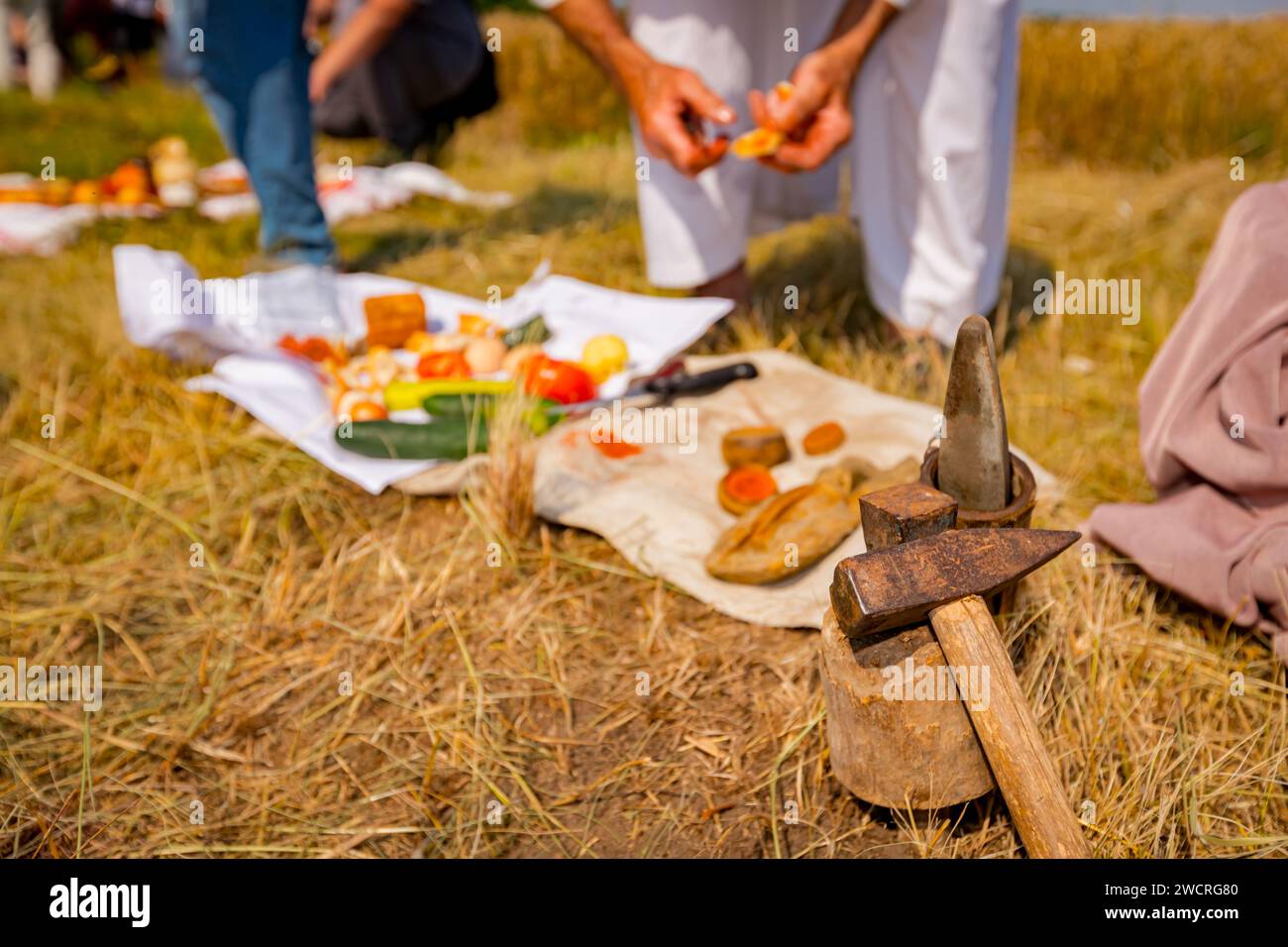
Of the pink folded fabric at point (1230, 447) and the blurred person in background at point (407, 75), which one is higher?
the blurred person in background at point (407, 75)

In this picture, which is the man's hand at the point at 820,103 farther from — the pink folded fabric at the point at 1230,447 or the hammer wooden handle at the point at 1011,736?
the hammer wooden handle at the point at 1011,736

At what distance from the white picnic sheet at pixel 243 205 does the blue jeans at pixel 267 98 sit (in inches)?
42.7

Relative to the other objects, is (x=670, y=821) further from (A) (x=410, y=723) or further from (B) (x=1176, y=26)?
(B) (x=1176, y=26)

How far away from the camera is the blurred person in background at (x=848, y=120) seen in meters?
2.68

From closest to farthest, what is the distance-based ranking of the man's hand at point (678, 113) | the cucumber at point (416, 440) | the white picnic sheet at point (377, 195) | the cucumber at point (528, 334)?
the cucumber at point (416, 440) → the man's hand at point (678, 113) → the cucumber at point (528, 334) → the white picnic sheet at point (377, 195)

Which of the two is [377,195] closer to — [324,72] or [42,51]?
[324,72]

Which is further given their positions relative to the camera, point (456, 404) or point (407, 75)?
point (407, 75)

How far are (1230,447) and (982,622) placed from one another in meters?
0.86

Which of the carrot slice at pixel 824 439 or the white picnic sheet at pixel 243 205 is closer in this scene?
the carrot slice at pixel 824 439

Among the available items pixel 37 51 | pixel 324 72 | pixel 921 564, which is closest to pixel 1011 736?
pixel 921 564

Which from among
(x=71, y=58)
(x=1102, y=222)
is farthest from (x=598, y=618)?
(x=71, y=58)

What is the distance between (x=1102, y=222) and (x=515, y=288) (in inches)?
106

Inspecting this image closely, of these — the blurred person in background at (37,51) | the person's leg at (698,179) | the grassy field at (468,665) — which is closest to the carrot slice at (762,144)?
the person's leg at (698,179)

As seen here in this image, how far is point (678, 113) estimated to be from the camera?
2670 mm
